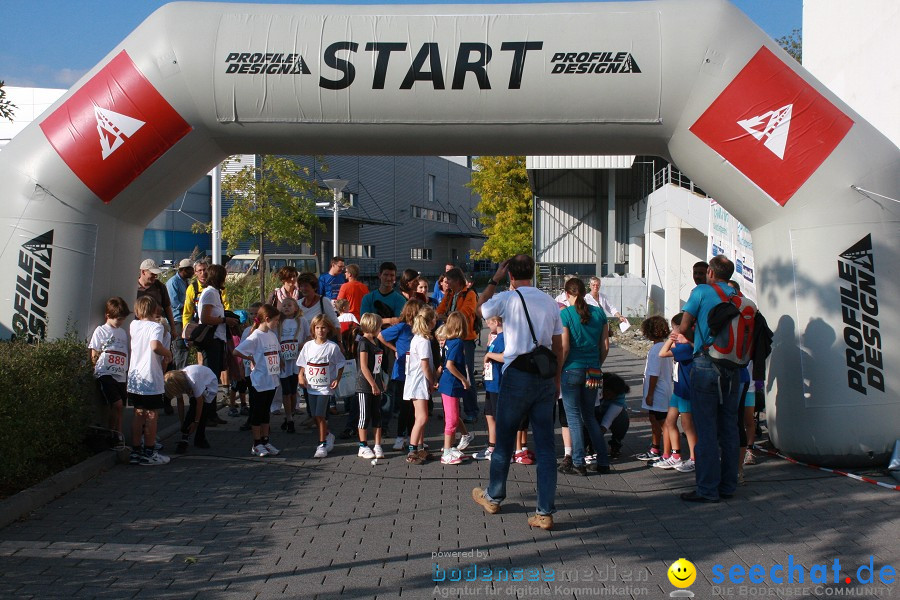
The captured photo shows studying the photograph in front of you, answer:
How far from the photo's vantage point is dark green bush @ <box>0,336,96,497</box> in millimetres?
5789

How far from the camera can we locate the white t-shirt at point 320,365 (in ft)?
25.4

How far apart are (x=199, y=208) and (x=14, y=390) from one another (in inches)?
1217

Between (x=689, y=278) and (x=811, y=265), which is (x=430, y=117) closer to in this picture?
(x=811, y=265)

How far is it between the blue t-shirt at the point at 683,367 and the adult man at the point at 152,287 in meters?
5.70

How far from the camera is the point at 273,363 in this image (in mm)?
7879

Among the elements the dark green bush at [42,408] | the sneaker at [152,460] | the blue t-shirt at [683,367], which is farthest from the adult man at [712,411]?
the dark green bush at [42,408]

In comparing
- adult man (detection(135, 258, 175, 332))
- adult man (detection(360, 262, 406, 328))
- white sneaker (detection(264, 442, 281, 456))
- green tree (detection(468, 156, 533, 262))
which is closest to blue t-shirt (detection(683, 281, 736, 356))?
adult man (detection(360, 262, 406, 328))

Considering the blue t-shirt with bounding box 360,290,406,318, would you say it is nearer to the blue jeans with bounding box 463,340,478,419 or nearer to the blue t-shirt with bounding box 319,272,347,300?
the blue jeans with bounding box 463,340,478,419

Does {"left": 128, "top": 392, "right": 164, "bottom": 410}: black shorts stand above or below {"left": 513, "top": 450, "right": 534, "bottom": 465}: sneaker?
above

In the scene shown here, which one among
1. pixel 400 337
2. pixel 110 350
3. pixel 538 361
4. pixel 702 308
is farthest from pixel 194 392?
pixel 702 308

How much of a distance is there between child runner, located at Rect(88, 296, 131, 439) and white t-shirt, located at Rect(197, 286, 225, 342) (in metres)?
1.38

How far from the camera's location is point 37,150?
24.5ft

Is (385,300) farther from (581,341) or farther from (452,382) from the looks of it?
(581,341)

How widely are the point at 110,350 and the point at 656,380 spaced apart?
505 centimetres
